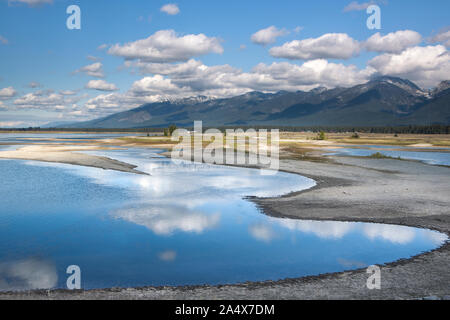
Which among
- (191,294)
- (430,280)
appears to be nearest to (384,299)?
(430,280)

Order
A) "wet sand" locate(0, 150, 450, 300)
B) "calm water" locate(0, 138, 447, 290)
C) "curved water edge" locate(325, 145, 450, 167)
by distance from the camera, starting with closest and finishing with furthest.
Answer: "wet sand" locate(0, 150, 450, 300) < "calm water" locate(0, 138, 447, 290) < "curved water edge" locate(325, 145, 450, 167)

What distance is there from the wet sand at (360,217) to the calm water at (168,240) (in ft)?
3.00

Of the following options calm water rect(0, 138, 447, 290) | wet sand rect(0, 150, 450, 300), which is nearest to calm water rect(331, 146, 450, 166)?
wet sand rect(0, 150, 450, 300)

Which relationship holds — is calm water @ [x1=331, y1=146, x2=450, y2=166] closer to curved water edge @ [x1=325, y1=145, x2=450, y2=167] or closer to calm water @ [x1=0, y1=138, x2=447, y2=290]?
curved water edge @ [x1=325, y1=145, x2=450, y2=167]

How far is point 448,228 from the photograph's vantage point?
Answer: 19.2 meters

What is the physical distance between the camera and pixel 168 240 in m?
17.8

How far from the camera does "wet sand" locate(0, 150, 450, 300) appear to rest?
1154 centimetres

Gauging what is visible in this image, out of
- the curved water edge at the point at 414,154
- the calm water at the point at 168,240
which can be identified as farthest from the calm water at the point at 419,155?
the calm water at the point at 168,240

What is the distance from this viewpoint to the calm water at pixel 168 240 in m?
13.7

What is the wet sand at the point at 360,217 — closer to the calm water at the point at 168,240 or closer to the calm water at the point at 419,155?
the calm water at the point at 168,240

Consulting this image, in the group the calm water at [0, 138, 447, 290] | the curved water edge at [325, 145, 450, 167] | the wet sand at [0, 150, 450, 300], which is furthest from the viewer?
the curved water edge at [325, 145, 450, 167]

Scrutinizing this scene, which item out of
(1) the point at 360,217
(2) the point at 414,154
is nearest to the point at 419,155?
(2) the point at 414,154

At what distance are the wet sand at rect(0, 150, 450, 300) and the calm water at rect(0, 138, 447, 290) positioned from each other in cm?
92
